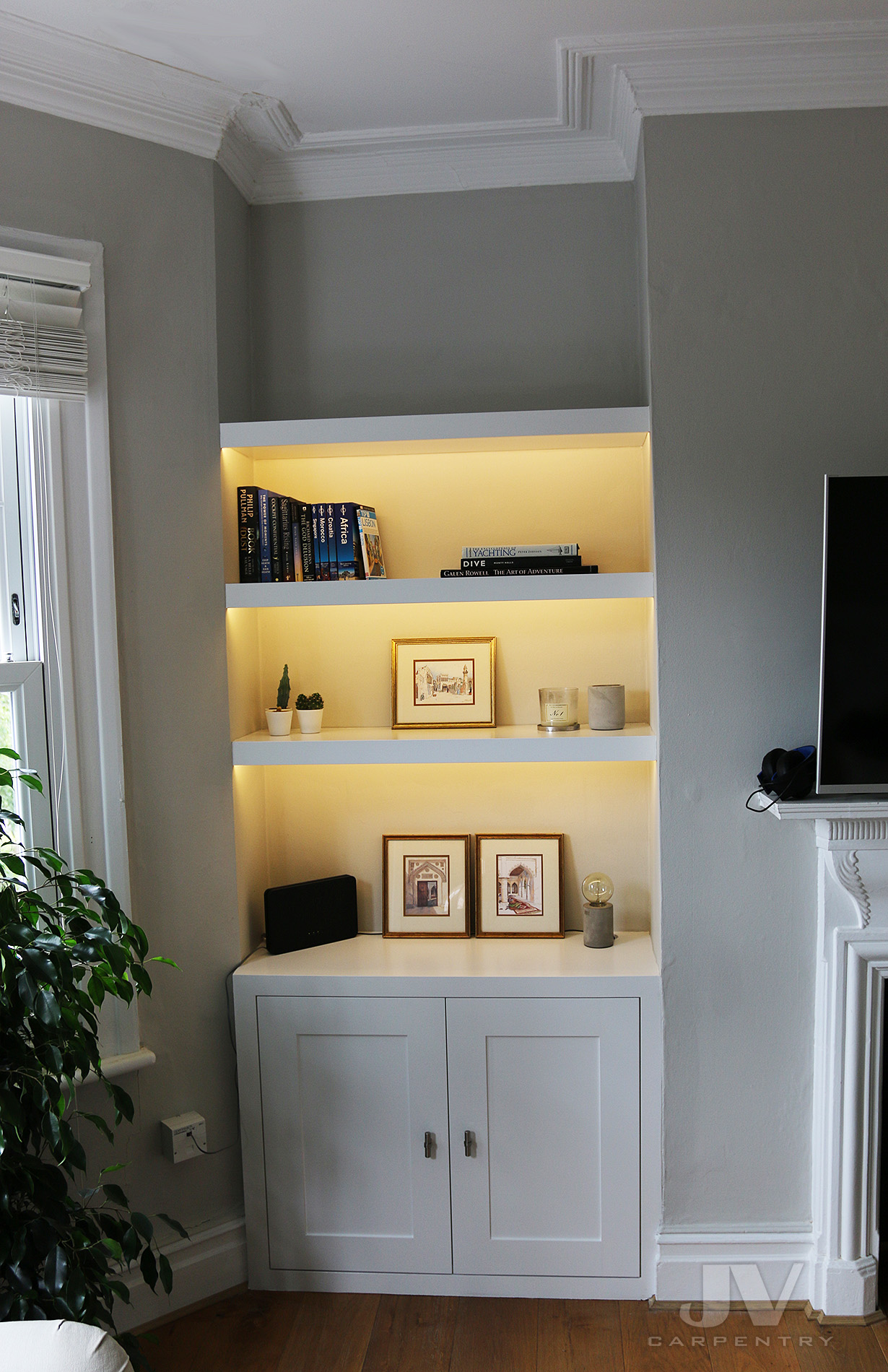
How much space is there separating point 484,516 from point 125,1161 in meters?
1.77

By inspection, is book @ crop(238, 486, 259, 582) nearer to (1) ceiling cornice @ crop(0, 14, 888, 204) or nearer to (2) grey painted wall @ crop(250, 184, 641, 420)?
(2) grey painted wall @ crop(250, 184, 641, 420)

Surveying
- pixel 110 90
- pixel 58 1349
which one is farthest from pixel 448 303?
pixel 58 1349

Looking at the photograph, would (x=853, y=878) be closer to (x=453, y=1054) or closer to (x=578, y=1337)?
(x=453, y=1054)

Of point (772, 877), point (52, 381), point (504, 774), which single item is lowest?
point (772, 877)

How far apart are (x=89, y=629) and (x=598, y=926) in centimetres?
140

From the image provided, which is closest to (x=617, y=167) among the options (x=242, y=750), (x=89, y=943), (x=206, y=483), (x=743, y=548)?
(x=743, y=548)

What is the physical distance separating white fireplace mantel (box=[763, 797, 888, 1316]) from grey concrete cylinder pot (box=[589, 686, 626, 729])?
1.39 ft

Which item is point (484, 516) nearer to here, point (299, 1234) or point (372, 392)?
point (372, 392)

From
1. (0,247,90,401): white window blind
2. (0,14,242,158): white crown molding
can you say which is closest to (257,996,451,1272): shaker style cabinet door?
(0,247,90,401): white window blind

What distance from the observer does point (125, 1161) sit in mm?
2225

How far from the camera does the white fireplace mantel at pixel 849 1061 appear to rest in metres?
2.19

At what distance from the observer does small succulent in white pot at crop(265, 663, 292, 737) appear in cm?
248

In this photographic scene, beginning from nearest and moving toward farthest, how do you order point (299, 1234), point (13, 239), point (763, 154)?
point (13, 239), point (763, 154), point (299, 1234)

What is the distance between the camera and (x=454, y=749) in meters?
2.36
